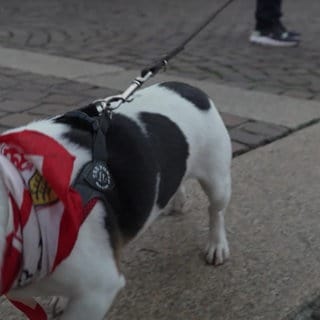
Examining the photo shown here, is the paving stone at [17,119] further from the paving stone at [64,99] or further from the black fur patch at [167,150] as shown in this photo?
the black fur patch at [167,150]

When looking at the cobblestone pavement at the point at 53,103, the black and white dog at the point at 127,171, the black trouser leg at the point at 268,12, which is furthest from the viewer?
the black trouser leg at the point at 268,12

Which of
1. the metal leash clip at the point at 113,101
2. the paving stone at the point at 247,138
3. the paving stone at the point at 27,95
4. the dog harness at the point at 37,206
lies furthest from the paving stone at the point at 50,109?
the dog harness at the point at 37,206

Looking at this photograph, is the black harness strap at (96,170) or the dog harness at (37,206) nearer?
the dog harness at (37,206)

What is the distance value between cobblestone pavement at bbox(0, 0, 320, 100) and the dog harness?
4.21m

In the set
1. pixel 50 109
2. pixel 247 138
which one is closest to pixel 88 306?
pixel 247 138

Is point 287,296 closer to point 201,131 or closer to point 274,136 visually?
point 201,131

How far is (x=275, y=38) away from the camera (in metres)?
8.11

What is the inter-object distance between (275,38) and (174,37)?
1.26m

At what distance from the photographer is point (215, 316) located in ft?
9.45

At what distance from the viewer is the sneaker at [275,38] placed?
812 centimetres

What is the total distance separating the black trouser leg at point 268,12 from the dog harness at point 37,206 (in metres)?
6.20

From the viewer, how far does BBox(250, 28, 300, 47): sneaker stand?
8117mm

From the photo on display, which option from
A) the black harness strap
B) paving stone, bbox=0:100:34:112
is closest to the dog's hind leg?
the black harness strap

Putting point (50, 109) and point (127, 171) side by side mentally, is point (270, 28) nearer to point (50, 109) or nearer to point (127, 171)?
point (50, 109)
